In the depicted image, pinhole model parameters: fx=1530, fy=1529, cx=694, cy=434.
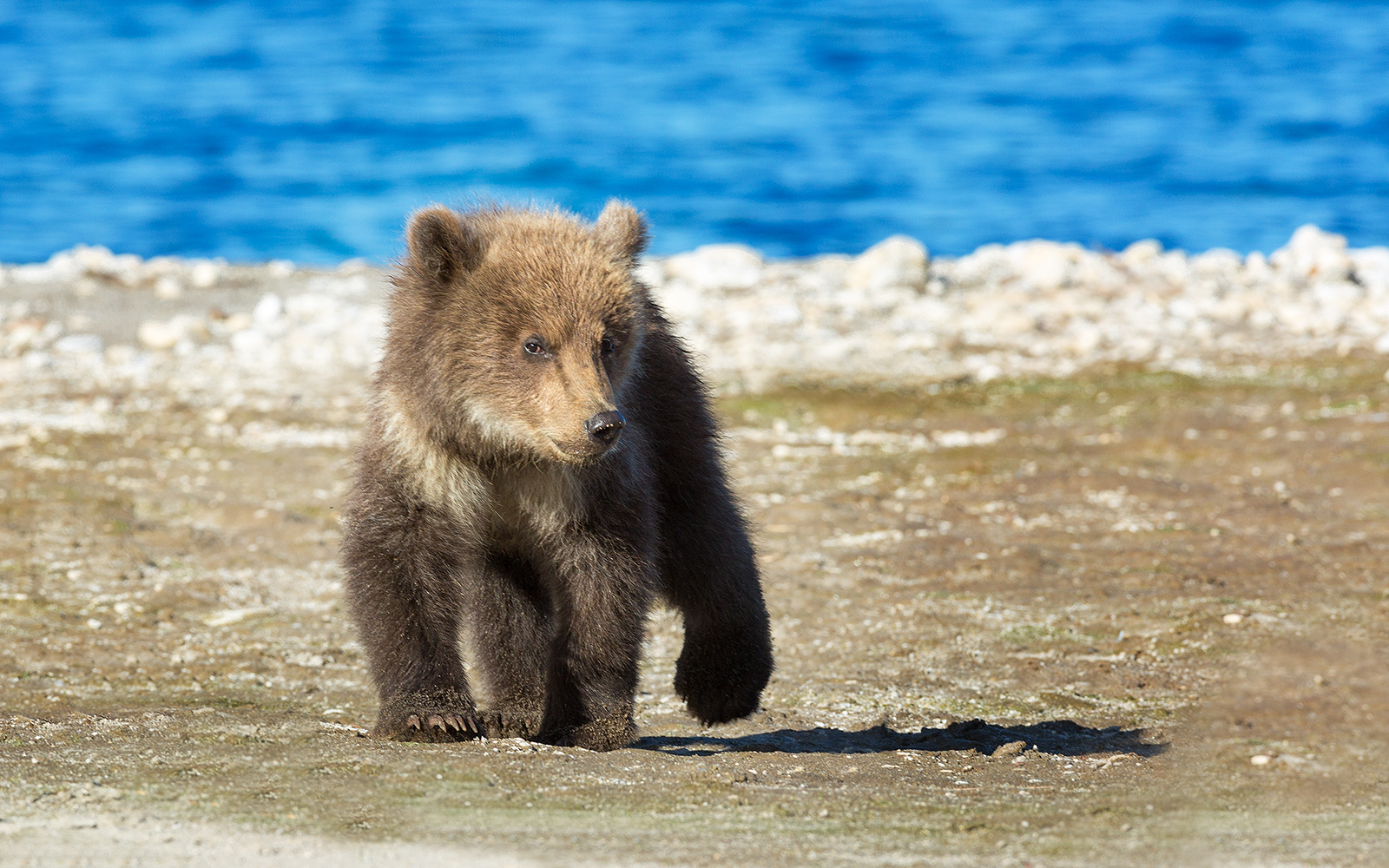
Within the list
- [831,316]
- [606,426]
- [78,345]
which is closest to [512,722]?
[606,426]

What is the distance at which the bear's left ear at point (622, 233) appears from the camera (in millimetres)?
5406

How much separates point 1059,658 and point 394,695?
9.77 ft

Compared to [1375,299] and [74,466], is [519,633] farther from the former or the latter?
[1375,299]

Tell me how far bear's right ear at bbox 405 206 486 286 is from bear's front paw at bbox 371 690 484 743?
1.38m

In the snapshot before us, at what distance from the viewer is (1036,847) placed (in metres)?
3.77

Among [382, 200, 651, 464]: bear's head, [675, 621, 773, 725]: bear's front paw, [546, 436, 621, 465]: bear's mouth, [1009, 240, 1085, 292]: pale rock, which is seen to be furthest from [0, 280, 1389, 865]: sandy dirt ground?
[1009, 240, 1085, 292]: pale rock

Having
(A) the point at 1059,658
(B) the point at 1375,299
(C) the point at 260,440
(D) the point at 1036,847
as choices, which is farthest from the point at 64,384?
(B) the point at 1375,299

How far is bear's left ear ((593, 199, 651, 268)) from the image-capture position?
17.7 ft

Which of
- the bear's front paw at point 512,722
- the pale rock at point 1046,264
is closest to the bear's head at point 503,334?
the bear's front paw at point 512,722

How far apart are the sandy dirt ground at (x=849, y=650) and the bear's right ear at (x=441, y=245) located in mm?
1560

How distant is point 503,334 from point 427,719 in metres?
1.27

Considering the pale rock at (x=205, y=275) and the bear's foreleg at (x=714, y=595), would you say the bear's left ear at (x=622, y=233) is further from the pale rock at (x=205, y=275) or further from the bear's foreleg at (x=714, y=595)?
the pale rock at (x=205, y=275)

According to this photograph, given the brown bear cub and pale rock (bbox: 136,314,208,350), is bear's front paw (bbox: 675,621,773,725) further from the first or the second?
pale rock (bbox: 136,314,208,350)

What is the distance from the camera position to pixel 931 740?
5551mm
